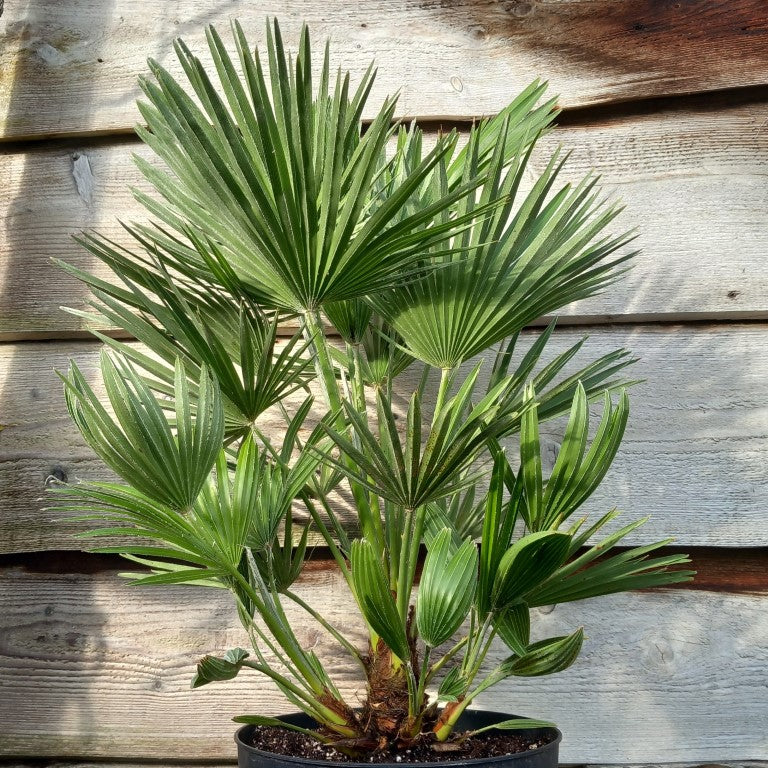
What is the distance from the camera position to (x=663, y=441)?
1201 mm

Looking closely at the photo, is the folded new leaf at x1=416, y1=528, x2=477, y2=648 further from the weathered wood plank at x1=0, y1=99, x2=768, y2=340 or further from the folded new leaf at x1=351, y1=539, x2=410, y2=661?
the weathered wood plank at x1=0, y1=99, x2=768, y2=340

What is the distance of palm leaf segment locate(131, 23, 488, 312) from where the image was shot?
2.58 ft

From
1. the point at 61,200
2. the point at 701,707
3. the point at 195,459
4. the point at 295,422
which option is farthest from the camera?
the point at 61,200

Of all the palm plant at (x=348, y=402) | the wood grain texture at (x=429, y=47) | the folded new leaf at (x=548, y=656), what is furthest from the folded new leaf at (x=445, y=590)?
the wood grain texture at (x=429, y=47)

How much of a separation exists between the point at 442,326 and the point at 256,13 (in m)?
0.69

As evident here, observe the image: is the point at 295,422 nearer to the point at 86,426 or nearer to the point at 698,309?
the point at 86,426

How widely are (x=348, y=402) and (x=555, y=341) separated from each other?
469 mm

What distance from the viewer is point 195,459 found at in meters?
0.73

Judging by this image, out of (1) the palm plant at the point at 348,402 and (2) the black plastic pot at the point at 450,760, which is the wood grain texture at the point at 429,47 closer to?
(1) the palm plant at the point at 348,402

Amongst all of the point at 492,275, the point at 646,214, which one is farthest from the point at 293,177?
the point at 646,214

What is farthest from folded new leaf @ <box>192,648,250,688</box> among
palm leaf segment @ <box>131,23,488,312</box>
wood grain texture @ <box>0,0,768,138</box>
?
wood grain texture @ <box>0,0,768,138</box>

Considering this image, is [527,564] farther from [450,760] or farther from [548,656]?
[450,760]

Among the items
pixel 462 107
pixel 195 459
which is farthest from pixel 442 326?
pixel 462 107

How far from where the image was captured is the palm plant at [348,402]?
75cm
